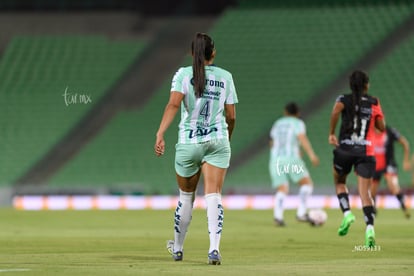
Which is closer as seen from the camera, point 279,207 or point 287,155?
point 279,207

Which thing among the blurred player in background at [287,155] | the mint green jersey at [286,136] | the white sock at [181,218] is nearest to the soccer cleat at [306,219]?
the blurred player in background at [287,155]

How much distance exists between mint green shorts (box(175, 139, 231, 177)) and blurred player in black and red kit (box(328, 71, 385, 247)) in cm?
355

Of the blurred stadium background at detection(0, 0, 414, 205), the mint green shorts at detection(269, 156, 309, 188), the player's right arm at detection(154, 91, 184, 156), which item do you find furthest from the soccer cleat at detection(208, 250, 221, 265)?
the blurred stadium background at detection(0, 0, 414, 205)

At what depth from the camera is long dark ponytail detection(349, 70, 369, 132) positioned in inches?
588

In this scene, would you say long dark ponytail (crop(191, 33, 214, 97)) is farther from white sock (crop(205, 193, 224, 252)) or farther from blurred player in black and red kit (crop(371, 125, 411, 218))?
blurred player in black and red kit (crop(371, 125, 411, 218))

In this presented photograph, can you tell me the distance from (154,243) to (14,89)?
21767 millimetres

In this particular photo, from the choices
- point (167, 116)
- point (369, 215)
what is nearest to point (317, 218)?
point (369, 215)

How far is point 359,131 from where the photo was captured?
49.9 ft

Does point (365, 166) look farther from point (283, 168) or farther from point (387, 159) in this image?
point (387, 159)

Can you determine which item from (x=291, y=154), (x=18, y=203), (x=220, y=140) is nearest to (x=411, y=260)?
(x=220, y=140)

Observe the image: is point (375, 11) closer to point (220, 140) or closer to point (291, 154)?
point (291, 154)

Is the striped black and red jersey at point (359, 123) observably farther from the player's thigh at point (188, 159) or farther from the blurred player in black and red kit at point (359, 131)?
the player's thigh at point (188, 159)

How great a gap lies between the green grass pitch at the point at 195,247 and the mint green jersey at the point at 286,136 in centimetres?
136

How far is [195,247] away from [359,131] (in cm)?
256
